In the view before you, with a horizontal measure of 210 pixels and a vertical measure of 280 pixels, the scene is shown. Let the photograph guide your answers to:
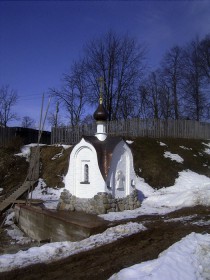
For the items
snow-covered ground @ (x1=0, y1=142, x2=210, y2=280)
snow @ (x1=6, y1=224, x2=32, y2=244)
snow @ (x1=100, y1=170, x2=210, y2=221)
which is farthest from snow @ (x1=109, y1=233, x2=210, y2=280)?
snow @ (x1=6, y1=224, x2=32, y2=244)

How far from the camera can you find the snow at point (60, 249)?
7266mm

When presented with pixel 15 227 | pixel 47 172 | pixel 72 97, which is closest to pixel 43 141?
pixel 72 97

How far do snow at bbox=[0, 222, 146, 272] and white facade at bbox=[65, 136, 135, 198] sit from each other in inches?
→ 136

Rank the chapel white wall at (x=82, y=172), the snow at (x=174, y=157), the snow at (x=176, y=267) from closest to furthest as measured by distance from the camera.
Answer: the snow at (x=176, y=267)
the chapel white wall at (x=82, y=172)
the snow at (x=174, y=157)

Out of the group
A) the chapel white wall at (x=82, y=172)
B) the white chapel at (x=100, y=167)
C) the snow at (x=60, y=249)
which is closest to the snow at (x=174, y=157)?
the white chapel at (x=100, y=167)

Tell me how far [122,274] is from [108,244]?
94.3 inches

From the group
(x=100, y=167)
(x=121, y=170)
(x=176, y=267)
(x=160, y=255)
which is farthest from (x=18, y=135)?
(x=176, y=267)

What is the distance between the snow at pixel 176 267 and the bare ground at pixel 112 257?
55cm

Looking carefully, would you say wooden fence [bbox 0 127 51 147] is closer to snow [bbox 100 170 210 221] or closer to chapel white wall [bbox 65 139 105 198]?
snow [bbox 100 170 210 221]

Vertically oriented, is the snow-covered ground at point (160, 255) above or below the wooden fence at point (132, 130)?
below

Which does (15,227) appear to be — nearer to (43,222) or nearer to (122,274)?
(43,222)

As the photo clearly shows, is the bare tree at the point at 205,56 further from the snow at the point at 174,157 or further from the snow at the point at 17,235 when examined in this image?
the snow at the point at 17,235

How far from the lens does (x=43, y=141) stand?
31.8 m

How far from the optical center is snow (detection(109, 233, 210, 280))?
540 centimetres
